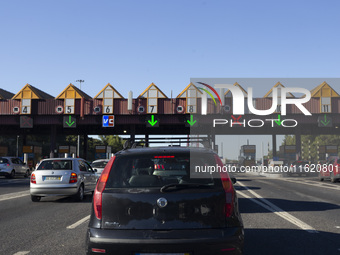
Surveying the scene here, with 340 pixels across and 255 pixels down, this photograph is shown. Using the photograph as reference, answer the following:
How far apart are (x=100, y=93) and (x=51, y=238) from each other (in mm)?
37208

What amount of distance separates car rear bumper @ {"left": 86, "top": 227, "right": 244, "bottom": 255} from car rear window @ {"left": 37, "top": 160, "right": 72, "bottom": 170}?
9.44m

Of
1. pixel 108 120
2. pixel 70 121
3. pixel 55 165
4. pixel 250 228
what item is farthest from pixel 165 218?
pixel 70 121

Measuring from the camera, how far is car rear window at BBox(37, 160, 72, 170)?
1309 centimetres

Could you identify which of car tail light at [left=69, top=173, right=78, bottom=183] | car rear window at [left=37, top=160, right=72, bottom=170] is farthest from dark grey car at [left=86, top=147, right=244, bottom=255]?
car rear window at [left=37, top=160, right=72, bottom=170]

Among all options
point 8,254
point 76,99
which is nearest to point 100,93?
point 76,99

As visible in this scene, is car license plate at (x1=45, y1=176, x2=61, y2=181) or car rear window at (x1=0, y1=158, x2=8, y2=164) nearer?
car license plate at (x1=45, y1=176, x2=61, y2=181)

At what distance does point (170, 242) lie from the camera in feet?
12.6

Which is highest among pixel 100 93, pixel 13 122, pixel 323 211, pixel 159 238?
pixel 100 93

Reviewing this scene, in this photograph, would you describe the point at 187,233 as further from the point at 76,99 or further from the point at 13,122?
the point at 13,122

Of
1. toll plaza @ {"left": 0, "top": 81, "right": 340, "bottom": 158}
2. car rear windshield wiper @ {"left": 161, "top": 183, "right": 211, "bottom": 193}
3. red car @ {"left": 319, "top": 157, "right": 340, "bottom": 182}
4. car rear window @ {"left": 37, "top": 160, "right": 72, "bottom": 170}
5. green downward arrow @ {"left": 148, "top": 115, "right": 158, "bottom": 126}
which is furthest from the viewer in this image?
green downward arrow @ {"left": 148, "top": 115, "right": 158, "bottom": 126}

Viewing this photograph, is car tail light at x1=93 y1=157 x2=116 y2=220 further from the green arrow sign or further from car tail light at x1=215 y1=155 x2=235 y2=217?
the green arrow sign

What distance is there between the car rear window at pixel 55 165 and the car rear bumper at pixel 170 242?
9442 millimetres

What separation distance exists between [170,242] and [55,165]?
10.5 meters

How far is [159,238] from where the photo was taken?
12.7ft
